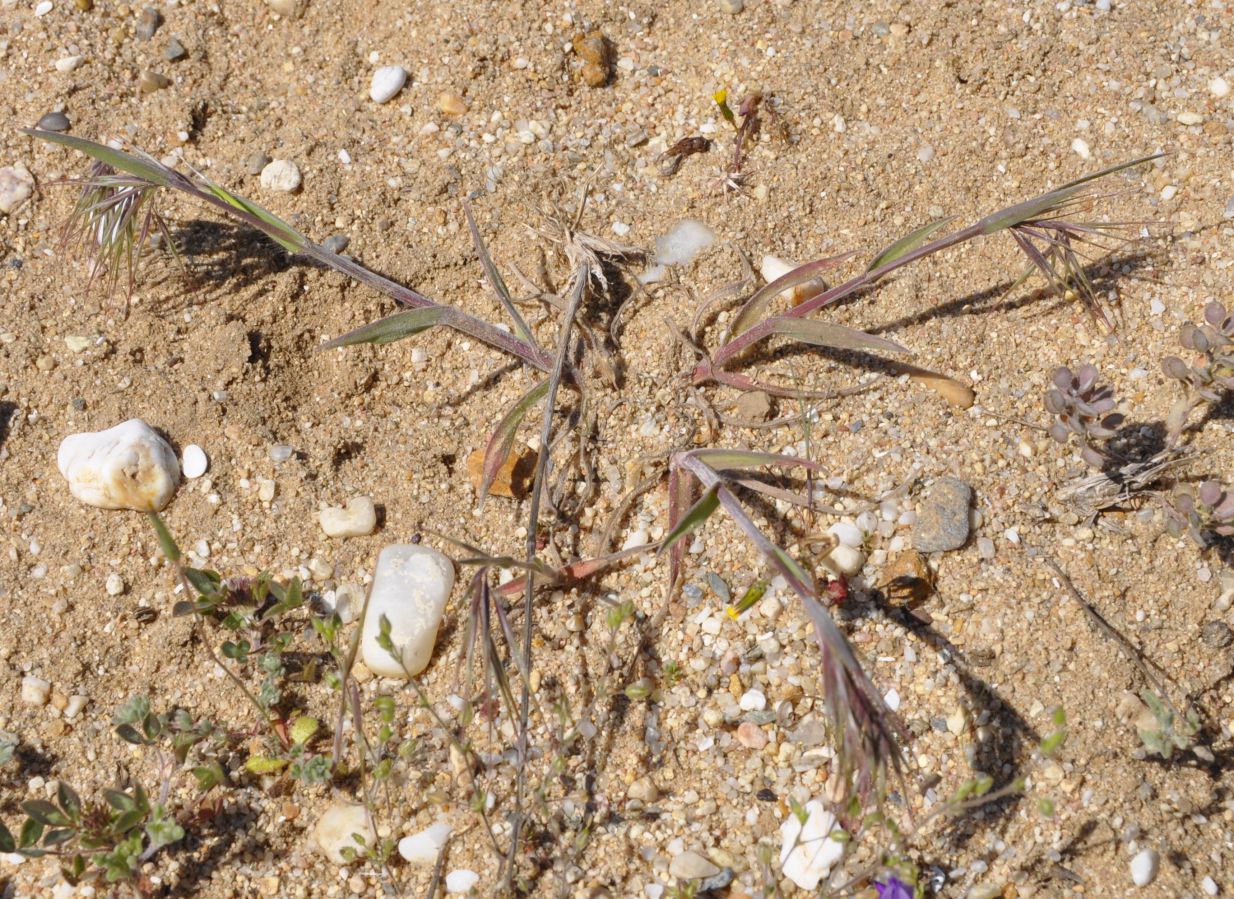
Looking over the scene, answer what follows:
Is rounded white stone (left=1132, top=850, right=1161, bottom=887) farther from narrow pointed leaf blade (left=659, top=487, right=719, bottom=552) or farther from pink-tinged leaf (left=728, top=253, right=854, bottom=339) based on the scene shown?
pink-tinged leaf (left=728, top=253, right=854, bottom=339)

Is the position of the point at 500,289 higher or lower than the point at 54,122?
lower

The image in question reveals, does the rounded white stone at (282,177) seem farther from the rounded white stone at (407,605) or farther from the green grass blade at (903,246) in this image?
the green grass blade at (903,246)

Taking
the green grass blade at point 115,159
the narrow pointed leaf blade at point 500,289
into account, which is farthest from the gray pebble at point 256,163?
the narrow pointed leaf blade at point 500,289

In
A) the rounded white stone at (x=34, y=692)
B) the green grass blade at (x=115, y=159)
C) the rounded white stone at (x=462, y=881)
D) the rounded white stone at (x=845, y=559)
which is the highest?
the green grass blade at (x=115, y=159)

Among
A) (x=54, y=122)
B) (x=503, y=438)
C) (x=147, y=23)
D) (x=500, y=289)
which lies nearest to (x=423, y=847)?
(x=503, y=438)

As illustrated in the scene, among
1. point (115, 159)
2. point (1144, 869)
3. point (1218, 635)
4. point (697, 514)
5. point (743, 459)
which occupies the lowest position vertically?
point (1144, 869)

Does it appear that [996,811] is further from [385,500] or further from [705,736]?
[385,500]

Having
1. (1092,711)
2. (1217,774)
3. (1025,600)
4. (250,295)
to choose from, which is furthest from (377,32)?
(1217,774)

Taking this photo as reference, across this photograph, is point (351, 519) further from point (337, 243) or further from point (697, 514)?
point (697, 514)
